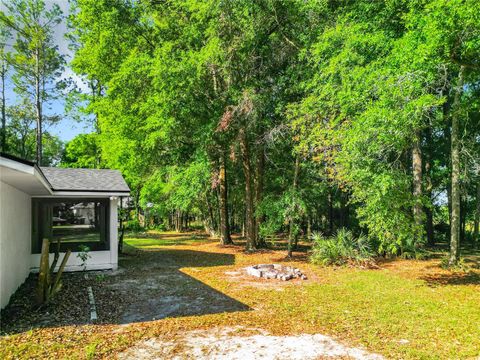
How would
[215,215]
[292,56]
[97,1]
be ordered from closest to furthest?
1. [292,56]
2. [97,1]
3. [215,215]

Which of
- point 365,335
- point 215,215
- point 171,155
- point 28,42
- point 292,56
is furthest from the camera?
point 215,215

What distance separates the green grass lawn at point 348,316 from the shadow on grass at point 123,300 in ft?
1.20

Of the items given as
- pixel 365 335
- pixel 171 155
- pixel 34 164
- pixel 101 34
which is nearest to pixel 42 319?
pixel 34 164

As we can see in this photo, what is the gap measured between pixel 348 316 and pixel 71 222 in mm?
9997

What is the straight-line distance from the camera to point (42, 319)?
21.2 ft

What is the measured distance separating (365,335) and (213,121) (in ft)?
36.0

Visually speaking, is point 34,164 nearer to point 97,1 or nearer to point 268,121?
point 268,121

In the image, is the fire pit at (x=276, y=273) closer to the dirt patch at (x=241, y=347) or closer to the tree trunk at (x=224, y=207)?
the dirt patch at (x=241, y=347)

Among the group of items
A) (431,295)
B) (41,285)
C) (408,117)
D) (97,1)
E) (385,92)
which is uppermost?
(97,1)

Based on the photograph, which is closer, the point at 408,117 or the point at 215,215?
the point at 408,117

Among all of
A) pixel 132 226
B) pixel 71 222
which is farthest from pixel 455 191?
pixel 132 226

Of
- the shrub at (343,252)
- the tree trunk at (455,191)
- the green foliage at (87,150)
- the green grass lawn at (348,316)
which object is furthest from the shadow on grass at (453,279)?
the green foliage at (87,150)

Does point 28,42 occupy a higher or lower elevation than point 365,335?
higher

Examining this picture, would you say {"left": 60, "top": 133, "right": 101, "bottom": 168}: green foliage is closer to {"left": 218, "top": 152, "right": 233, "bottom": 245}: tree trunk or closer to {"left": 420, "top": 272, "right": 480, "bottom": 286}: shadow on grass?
{"left": 218, "top": 152, "right": 233, "bottom": 245}: tree trunk
